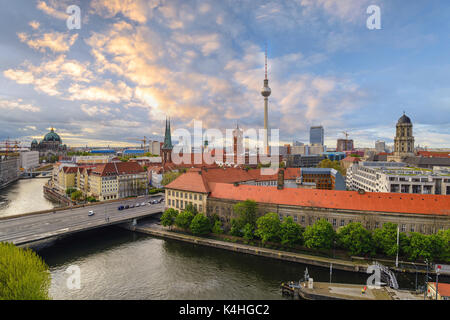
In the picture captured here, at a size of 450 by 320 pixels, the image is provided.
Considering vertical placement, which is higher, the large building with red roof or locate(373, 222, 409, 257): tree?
the large building with red roof

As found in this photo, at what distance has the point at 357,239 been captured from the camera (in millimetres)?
34625

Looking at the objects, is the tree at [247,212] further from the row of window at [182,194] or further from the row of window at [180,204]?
the row of window at [182,194]

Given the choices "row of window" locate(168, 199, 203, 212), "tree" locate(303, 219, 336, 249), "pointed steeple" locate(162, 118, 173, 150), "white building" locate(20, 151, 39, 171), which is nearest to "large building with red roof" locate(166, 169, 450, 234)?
"row of window" locate(168, 199, 203, 212)

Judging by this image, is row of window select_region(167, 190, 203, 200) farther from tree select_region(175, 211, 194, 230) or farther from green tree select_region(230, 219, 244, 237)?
green tree select_region(230, 219, 244, 237)

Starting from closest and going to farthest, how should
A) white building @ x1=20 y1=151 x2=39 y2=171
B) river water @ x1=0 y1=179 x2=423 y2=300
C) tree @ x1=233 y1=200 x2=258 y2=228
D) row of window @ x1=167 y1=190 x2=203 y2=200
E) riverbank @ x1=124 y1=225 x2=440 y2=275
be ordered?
river water @ x1=0 y1=179 x2=423 y2=300
riverbank @ x1=124 y1=225 x2=440 y2=275
tree @ x1=233 y1=200 x2=258 y2=228
row of window @ x1=167 y1=190 x2=203 y2=200
white building @ x1=20 y1=151 x2=39 y2=171

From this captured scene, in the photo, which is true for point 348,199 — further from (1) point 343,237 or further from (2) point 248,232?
(2) point 248,232

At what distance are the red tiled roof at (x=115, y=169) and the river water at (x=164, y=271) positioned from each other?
111 ft

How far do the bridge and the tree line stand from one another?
23.7m

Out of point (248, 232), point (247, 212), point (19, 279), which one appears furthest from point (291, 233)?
point (19, 279)

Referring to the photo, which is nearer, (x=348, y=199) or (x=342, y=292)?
(x=342, y=292)

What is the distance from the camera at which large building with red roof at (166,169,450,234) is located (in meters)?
Answer: 36.2

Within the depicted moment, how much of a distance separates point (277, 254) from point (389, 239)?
1473 centimetres

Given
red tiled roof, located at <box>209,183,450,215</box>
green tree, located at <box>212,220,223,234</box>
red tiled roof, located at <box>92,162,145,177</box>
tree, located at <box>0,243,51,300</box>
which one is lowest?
green tree, located at <box>212,220,223,234</box>
